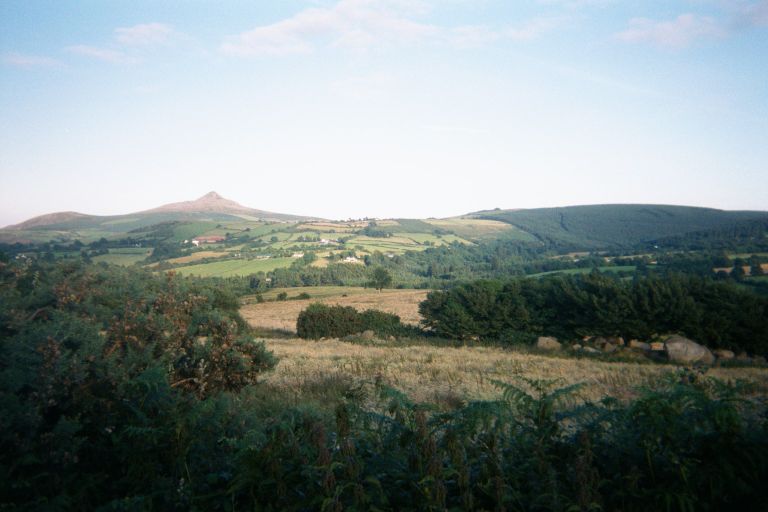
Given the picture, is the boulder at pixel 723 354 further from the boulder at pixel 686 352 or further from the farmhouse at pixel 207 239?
the farmhouse at pixel 207 239

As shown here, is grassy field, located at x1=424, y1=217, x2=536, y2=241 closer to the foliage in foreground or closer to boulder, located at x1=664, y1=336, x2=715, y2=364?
boulder, located at x1=664, y1=336, x2=715, y2=364

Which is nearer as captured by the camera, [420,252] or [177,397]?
[177,397]

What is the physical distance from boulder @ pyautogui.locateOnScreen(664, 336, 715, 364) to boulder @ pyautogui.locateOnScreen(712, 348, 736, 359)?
1027 millimetres

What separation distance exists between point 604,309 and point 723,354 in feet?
18.8

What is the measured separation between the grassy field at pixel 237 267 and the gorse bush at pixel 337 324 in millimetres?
41586

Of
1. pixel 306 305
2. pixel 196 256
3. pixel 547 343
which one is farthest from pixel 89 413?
pixel 196 256

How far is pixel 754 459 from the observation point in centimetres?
287

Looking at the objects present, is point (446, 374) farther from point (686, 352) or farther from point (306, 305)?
point (306, 305)

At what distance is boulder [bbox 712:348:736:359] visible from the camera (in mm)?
21125

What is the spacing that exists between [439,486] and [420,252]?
112 m

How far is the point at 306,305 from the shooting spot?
5175 cm

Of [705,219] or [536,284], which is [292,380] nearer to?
[536,284]

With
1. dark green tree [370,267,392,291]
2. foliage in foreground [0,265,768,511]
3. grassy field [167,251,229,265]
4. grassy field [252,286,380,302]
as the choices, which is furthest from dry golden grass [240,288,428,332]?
foliage in foreground [0,265,768,511]

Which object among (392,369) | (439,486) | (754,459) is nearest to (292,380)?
(392,369)
